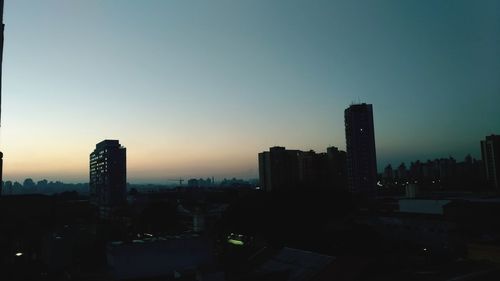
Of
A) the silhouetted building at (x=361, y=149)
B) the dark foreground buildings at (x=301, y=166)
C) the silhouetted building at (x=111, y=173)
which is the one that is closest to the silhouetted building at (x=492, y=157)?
the silhouetted building at (x=361, y=149)

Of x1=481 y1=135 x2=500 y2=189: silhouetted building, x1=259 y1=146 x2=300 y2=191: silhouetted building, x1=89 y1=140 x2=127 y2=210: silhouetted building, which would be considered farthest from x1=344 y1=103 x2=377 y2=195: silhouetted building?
x1=89 y1=140 x2=127 y2=210: silhouetted building

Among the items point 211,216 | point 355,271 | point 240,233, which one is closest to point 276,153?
point 211,216

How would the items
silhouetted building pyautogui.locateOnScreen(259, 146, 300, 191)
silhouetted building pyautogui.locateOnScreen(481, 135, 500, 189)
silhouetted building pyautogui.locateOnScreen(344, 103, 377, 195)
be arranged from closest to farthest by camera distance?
silhouetted building pyautogui.locateOnScreen(344, 103, 377, 195), silhouetted building pyautogui.locateOnScreen(481, 135, 500, 189), silhouetted building pyautogui.locateOnScreen(259, 146, 300, 191)

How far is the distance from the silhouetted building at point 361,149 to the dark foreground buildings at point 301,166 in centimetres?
733

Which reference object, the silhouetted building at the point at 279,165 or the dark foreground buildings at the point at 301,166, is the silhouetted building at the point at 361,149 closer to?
the dark foreground buildings at the point at 301,166

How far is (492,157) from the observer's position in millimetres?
84562

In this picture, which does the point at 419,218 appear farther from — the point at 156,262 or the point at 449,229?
the point at 156,262

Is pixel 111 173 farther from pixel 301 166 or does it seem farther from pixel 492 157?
pixel 492 157

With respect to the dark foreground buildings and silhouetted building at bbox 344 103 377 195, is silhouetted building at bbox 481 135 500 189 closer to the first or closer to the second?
silhouetted building at bbox 344 103 377 195

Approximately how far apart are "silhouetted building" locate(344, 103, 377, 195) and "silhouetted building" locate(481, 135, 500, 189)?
1048 inches

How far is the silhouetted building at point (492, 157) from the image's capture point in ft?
270

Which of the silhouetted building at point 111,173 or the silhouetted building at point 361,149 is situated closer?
the silhouetted building at point 361,149

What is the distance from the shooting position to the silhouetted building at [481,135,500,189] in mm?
82250

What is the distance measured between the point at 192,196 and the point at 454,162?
266 ft
